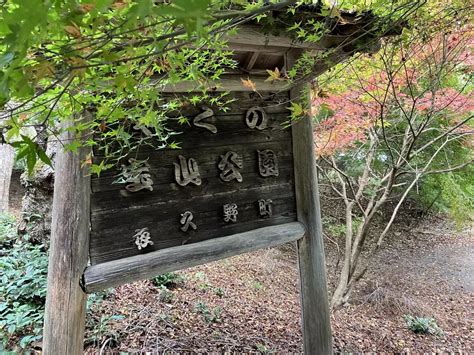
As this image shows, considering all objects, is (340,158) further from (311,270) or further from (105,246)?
(105,246)

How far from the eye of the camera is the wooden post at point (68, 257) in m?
1.84

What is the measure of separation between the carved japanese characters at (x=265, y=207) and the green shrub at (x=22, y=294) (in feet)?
6.87

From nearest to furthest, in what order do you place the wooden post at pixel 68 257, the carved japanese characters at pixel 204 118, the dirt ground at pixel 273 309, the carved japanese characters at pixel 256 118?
1. the wooden post at pixel 68 257
2. the carved japanese characters at pixel 204 118
3. the carved japanese characters at pixel 256 118
4. the dirt ground at pixel 273 309

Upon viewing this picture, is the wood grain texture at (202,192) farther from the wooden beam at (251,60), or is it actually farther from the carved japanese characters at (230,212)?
the wooden beam at (251,60)

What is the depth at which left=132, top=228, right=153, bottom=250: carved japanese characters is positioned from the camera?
2.09m

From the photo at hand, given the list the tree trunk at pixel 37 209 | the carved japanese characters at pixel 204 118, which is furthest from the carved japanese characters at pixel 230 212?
the tree trunk at pixel 37 209

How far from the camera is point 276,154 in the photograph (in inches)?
111

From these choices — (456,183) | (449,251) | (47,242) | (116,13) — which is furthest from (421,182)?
(116,13)

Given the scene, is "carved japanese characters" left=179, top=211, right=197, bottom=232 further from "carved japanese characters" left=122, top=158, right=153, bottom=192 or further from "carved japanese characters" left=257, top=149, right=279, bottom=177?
"carved japanese characters" left=257, top=149, right=279, bottom=177

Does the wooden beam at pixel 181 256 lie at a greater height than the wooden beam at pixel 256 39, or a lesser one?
lesser

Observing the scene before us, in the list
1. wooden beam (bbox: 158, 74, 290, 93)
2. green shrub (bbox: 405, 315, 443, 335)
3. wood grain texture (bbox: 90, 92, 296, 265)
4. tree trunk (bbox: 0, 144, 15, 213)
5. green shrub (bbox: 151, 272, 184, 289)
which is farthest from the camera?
tree trunk (bbox: 0, 144, 15, 213)

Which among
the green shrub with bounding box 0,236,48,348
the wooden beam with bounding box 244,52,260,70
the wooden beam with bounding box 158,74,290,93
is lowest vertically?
the green shrub with bounding box 0,236,48,348

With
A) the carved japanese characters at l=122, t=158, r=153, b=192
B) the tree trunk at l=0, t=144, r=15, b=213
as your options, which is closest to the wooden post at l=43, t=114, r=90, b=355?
the carved japanese characters at l=122, t=158, r=153, b=192

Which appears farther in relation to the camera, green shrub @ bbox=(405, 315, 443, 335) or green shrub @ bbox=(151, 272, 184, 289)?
green shrub @ bbox=(405, 315, 443, 335)
